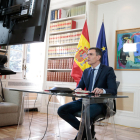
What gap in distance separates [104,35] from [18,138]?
8.17 ft

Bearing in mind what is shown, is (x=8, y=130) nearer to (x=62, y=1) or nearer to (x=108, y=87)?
(x=108, y=87)

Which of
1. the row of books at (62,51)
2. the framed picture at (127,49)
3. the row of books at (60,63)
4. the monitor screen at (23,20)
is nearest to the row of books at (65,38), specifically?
the row of books at (62,51)

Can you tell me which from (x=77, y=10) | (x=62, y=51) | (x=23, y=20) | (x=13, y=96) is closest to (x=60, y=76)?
(x=62, y=51)

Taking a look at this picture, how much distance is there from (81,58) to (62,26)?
3.39 ft

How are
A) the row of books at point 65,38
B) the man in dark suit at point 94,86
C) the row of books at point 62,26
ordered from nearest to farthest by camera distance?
1. the man in dark suit at point 94,86
2. the row of books at point 65,38
3. the row of books at point 62,26

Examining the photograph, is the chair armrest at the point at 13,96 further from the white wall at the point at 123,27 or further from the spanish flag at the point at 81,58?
the white wall at the point at 123,27

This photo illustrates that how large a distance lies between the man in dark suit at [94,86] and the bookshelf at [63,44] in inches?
77.7

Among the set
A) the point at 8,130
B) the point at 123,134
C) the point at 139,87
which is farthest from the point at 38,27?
the point at 139,87

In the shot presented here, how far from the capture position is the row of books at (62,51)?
4650 millimetres

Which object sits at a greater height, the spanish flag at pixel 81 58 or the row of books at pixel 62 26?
the row of books at pixel 62 26

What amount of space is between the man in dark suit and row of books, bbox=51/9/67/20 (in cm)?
253

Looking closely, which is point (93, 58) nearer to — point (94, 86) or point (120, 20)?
point (94, 86)

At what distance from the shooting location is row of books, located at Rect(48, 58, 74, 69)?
467 centimetres

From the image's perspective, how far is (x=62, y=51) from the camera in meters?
4.84
